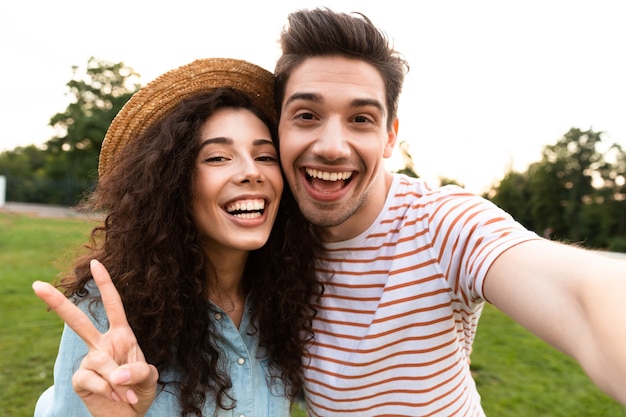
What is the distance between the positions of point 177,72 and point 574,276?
1979mm

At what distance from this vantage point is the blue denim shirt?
1844 millimetres

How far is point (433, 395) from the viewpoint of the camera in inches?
78.3

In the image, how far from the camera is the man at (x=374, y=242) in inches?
69.8

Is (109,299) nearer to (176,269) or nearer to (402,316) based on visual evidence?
(176,269)

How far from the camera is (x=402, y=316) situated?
76.5 inches

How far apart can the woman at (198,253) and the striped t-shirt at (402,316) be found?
0.74ft

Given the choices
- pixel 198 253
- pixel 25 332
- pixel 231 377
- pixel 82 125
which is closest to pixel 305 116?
pixel 198 253

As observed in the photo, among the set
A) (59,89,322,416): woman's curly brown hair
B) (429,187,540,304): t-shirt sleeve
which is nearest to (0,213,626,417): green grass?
(59,89,322,416): woman's curly brown hair

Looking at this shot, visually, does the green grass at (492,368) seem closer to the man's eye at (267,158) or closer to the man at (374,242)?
the man's eye at (267,158)

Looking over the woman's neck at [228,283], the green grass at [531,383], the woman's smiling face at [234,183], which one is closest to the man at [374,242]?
the woman's smiling face at [234,183]

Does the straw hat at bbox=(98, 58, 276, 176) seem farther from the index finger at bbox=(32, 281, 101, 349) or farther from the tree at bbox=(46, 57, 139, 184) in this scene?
the tree at bbox=(46, 57, 139, 184)

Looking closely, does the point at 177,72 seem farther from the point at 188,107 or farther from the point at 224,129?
the point at 224,129

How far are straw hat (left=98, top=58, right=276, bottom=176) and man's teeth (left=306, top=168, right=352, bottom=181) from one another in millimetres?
548

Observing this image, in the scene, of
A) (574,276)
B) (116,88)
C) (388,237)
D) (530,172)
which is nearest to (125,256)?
(388,237)
